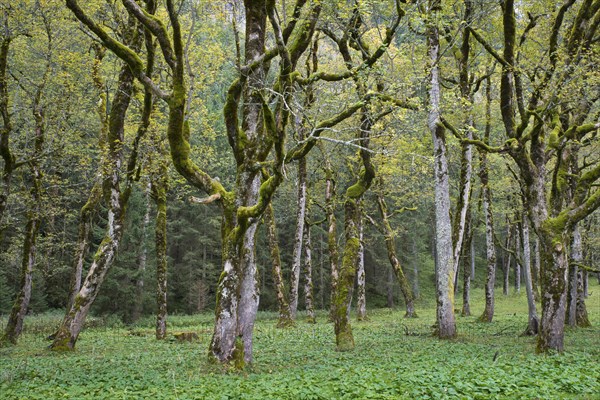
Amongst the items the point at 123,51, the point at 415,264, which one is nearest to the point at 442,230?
the point at 123,51

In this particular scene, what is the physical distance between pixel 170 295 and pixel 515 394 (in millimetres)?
37506

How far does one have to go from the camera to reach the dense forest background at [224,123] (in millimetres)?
Result: 13734

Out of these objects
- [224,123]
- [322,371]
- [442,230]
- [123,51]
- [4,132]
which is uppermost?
[224,123]

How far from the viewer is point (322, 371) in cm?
993

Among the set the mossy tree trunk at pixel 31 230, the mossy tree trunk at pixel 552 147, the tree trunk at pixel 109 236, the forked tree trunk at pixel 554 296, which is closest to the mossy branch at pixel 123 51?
the tree trunk at pixel 109 236

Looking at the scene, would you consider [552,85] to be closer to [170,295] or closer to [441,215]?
[441,215]

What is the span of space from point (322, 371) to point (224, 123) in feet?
37.3

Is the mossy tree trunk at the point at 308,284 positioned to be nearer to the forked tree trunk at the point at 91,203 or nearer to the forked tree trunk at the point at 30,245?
the forked tree trunk at the point at 91,203

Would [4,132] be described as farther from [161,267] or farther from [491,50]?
[491,50]

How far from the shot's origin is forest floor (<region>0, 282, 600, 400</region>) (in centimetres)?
744

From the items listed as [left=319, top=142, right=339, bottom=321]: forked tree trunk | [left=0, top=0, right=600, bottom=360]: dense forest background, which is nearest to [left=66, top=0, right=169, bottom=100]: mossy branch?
[left=0, top=0, right=600, bottom=360]: dense forest background

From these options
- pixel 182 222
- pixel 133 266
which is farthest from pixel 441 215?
pixel 182 222

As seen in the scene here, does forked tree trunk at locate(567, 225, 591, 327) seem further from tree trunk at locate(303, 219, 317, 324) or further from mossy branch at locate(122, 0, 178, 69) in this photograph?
mossy branch at locate(122, 0, 178, 69)

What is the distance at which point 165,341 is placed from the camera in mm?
18281
